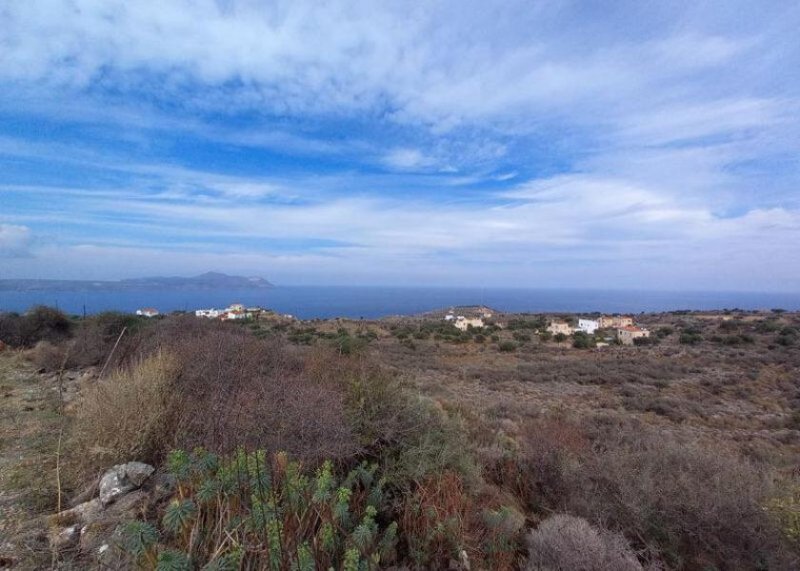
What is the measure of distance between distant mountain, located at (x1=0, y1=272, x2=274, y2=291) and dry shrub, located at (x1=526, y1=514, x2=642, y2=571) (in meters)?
30.9

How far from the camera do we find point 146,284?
4044 cm

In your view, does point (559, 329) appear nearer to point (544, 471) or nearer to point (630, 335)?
point (630, 335)

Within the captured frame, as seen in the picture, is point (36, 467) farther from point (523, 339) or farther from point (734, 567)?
point (523, 339)

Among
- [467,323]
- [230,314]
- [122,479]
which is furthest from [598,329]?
[122,479]

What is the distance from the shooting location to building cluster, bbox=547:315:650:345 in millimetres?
31406

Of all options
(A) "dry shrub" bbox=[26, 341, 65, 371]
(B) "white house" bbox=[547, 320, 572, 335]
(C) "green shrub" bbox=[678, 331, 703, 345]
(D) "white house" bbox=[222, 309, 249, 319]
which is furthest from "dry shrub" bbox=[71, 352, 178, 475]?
(B) "white house" bbox=[547, 320, 572, 335]

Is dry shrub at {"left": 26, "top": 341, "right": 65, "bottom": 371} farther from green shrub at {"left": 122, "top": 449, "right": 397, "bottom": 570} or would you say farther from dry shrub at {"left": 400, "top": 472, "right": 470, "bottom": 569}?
dry shrub at {"left": 400, "top": 472, "right": 470, "bottom": 569}

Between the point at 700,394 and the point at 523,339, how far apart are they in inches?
631

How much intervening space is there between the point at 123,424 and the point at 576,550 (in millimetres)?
4499

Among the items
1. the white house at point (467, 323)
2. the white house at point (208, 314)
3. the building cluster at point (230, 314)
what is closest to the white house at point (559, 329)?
the white house at point (467, 323)

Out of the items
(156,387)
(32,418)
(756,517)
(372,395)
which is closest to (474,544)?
(372,395)

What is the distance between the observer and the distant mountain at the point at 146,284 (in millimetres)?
25359

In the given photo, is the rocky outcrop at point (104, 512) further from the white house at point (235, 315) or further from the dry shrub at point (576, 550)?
the white house at point (235, 315)

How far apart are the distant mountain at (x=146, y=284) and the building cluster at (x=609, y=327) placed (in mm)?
36202
